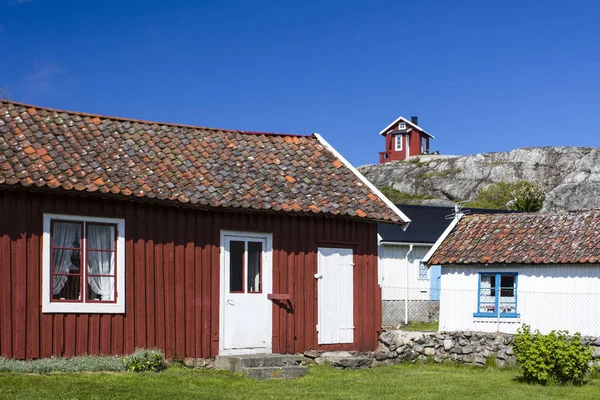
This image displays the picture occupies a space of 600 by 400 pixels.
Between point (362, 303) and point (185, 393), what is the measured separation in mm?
7088

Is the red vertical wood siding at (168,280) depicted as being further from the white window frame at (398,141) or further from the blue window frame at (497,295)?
the white window frame at (398,141)

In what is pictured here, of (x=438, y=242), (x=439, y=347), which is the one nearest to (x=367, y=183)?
(x=439, y=347)

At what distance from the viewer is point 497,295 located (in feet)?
75.3

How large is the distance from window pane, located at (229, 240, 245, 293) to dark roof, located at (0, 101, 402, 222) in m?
1.03

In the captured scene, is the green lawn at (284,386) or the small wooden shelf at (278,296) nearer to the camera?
the green lawn at (284,386)

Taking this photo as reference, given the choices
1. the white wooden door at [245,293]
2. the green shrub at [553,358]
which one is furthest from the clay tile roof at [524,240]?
the white wooden door at [245,293]

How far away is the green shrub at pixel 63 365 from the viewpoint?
14359 mm

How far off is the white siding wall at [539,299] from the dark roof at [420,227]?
9.11 m

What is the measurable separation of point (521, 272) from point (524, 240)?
839mm

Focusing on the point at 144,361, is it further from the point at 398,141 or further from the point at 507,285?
the point at 398,141

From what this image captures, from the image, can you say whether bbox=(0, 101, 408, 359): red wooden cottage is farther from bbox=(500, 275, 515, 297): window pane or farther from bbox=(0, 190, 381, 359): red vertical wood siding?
bbox=(500, 275, 515, 297): window pane

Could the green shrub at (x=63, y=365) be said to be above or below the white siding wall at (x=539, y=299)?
below

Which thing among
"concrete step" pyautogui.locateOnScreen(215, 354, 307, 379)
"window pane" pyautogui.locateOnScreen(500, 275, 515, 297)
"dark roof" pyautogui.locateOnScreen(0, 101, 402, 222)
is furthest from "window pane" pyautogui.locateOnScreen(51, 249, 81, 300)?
"window pane" pyautogui.locateOnScreen(500, 275, 515, 297)

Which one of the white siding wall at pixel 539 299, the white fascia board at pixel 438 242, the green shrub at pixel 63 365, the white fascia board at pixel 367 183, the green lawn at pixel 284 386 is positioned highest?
the white fascia board at pixel 367 183
